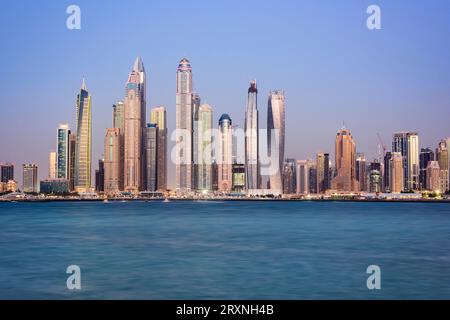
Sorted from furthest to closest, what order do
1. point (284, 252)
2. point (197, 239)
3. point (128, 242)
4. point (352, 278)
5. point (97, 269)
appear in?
point (197, 239)
point (128, 242)
point (284, 252)
point (97, 269)
point (352, 278)

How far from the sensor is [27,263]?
4347cm

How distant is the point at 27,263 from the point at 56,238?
2753cm

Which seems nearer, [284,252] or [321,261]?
[321,261]

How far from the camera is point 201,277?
120 ft

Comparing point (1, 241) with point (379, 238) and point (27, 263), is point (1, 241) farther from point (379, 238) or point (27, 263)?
point (379, 238)

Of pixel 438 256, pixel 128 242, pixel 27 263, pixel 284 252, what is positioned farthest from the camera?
pixel 128 242

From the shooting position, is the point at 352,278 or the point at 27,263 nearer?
the point at 352,278

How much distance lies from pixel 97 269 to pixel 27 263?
24.1ft
